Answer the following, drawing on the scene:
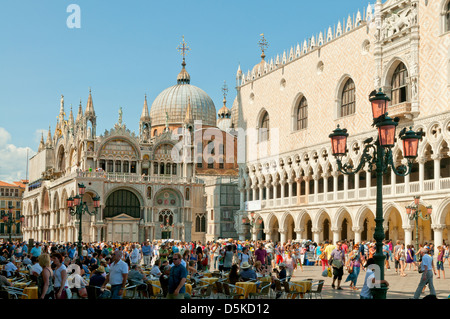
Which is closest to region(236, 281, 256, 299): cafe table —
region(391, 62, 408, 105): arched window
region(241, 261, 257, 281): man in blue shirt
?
region(241, 261, 257, 281): man in blue shirt

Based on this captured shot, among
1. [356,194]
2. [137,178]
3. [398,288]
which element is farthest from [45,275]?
[137,178]

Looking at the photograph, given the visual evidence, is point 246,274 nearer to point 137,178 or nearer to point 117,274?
point 117,274

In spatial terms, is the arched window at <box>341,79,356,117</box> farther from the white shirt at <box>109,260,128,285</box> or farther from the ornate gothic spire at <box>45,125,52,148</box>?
the ornate gothic spire at <box>45,125,52,148</box>

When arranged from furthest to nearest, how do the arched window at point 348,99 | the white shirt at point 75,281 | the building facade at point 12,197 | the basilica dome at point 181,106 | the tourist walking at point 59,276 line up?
the building facade at point 12,197, the basilica dome at point 181,106, the arched window at point 348,99, the white shirt at point 75,281, the tourist walking at point 59,276

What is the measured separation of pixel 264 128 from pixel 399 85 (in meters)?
13.4

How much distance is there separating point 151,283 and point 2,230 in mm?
70555

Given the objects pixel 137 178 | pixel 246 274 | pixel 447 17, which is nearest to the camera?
pixel 246 274

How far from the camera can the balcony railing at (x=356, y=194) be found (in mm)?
28344

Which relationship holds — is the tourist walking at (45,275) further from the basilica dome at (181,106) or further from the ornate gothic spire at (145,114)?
the basilica dome at (181,106)

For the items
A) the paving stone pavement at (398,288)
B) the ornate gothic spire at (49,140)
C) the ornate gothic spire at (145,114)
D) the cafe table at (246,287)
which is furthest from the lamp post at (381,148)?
the ornate gothic spire at (49,140)

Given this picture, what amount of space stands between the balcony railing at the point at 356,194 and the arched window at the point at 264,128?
162 inches

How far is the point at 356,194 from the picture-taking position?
33188mm

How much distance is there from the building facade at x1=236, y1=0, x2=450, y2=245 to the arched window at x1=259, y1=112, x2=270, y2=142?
0.07 meters
